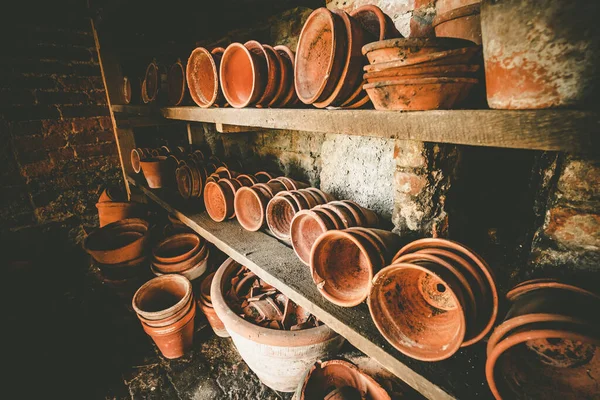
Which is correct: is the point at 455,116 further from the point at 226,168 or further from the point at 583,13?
the point at 226,168

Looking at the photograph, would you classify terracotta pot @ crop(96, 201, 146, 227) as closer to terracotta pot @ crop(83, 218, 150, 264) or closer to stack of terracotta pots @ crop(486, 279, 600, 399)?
terracotta pot @ crop(83, 218, 150, 264)

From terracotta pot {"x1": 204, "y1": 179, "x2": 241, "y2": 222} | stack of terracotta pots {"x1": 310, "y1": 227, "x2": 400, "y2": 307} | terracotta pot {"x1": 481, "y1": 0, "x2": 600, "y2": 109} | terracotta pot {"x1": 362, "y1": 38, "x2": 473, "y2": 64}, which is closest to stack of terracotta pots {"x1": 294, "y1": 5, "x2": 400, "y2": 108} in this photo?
terracotta pot {"x1": 362, "y1": 38, "x2": 473, "y2": 64}

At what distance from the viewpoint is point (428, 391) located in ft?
3.24

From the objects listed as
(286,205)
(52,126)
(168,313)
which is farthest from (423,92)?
(52,126)

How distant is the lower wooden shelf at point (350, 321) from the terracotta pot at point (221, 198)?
10 centimetres

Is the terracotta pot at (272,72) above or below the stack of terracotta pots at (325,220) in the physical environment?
above

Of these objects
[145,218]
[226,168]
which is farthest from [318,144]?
[145,218]

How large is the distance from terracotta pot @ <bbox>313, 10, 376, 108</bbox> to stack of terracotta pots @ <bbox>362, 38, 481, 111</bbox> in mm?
196

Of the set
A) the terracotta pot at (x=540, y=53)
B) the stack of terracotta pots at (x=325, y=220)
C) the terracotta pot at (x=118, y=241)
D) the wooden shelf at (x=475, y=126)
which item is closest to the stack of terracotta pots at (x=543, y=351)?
the wooden shelf at (x=475, y=126)

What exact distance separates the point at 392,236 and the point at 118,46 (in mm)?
4248

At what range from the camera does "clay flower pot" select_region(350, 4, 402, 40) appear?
3.65ft

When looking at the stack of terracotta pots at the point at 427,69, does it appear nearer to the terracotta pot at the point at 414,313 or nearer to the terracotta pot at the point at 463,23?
the terracotta pot at the point at 463,23

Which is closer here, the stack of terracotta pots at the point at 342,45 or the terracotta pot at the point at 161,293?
the stack of terracotta pots at the point at 342,45

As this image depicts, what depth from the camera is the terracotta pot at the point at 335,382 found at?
1584 mm
